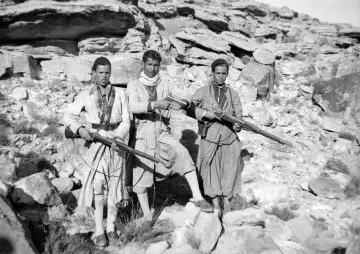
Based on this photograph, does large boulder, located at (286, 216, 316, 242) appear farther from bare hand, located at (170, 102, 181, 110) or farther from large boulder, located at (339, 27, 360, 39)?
large boulder, located at (339, 27, 360, 39)

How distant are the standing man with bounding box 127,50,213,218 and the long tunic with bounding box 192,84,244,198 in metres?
0.54

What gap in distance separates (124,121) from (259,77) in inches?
275

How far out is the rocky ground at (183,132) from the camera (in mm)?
3453

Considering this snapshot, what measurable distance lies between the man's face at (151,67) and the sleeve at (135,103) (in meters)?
0.27

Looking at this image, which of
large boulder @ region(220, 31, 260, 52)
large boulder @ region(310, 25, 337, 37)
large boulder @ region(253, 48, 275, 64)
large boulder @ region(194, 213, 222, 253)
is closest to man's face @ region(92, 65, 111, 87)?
large boulder @ region(194, 213, 222, 253)

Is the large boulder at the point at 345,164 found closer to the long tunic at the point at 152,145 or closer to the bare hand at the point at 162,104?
the long tunic at the point at 152,145

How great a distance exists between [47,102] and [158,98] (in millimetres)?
4767

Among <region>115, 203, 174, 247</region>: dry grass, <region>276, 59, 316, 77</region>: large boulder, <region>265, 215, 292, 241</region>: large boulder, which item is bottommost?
<region>265, 215, 292, 241</region>: large boulder

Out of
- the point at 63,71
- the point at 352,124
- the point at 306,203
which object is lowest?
the point at 306,203

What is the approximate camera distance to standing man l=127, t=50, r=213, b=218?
145 inches

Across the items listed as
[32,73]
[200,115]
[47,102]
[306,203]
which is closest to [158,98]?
[200,115]

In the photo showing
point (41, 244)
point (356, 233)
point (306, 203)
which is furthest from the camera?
point (306, 203)

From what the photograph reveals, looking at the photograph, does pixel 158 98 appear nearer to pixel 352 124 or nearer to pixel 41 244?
pixel 41 244

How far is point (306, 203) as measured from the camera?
5199 millimetres
